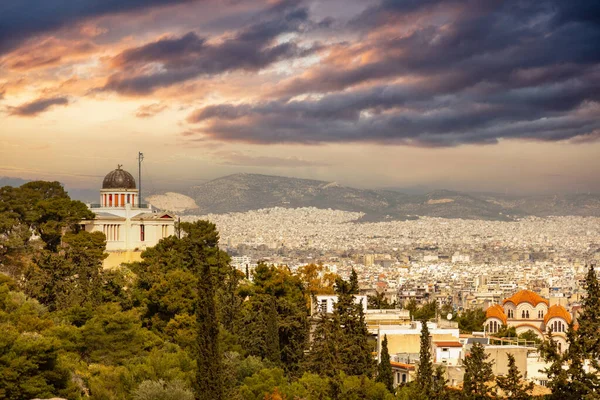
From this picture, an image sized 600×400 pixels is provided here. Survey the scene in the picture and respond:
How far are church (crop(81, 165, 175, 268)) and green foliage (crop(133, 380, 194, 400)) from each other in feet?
61.8

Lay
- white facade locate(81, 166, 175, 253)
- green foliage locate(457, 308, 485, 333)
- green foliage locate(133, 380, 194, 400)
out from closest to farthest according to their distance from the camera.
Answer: green foliage locate(133, 380, 194, 400)
white facade locate(81, 166, 175, 253)
green foliage locate(457, 308, 485, 333)

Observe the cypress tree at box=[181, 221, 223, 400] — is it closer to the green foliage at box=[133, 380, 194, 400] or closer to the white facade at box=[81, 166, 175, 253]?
the green foliage at box=[133, 380, 194, 400]

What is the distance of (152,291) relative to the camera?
36.2 metres

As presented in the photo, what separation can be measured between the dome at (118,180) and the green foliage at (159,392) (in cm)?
2312

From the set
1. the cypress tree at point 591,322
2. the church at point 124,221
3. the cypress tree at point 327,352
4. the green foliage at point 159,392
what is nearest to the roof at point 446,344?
the cypress tree at point 327,352

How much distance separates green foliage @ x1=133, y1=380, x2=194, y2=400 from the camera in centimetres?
2606

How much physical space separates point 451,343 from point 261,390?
10.9m

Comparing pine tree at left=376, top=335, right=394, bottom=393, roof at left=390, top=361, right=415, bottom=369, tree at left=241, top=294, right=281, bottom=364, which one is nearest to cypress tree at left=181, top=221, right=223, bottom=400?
tree at left=241, top=294, right=281, bottom=364

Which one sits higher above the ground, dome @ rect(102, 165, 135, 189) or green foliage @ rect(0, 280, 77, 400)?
dome @ rect(102, 165, 135, 189)

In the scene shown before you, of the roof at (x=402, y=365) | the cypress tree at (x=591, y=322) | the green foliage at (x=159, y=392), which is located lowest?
the roof at (x=402, y=365)

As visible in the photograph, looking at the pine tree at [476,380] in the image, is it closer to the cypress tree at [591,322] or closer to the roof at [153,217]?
the cypress tree at [591,322]

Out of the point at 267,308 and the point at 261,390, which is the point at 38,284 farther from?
the point at 261,390

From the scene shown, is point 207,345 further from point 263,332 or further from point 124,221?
point 124,221

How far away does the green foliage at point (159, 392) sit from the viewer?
85.5 feet
